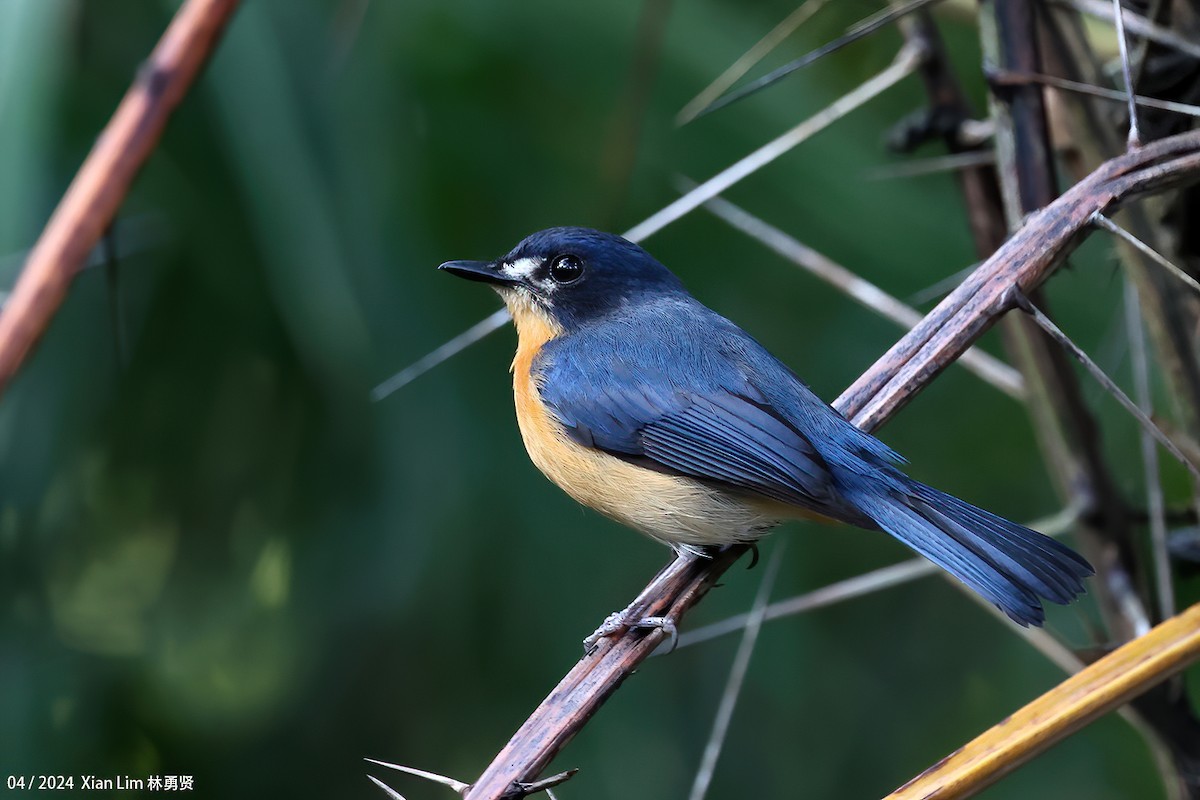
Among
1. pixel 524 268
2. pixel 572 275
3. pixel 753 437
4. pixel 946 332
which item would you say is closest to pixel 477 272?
pixel 524 268

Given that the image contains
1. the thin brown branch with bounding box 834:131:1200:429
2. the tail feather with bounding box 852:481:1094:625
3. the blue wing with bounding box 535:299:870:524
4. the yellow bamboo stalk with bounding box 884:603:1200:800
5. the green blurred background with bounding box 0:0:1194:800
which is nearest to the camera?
the yellow bamboo stalk with bounding box 884:603:1200:800

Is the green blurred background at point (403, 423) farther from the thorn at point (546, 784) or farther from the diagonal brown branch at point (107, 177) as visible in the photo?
the thorn at point (546, 784)

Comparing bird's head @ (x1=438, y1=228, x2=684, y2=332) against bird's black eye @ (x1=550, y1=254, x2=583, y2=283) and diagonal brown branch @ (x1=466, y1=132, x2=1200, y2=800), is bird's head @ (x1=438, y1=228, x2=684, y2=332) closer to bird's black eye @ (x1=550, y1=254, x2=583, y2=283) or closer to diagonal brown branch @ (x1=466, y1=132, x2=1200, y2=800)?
bird's black eye @ (x1=550, y1=254, x2=583, y2=283)

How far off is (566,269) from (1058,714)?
71.1 inches

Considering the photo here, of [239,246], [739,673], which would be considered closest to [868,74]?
[239,246]

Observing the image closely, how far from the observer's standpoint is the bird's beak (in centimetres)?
291

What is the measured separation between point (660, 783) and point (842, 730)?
26.8 inches

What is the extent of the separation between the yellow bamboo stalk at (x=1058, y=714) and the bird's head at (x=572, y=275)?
1.65 metres

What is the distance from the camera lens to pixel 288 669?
342cm

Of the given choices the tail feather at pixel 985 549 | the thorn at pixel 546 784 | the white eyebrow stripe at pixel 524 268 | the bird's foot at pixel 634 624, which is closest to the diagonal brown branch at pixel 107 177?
the thorn at pixel 546 784

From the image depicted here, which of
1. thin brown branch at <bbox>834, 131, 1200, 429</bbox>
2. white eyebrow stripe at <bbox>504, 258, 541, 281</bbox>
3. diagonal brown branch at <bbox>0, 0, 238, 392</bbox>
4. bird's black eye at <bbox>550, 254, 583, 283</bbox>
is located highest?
thin brown branch at <bbox>834, 131, 1200, 429</bbox>

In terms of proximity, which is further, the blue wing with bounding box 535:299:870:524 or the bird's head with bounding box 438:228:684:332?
the bird's head with bounding box 438:228:684:332

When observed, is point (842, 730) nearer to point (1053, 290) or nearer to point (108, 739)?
point (1053, 290)

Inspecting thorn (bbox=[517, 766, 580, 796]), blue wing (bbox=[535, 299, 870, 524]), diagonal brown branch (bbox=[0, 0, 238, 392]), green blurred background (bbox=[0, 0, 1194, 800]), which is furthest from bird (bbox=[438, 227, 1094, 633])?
diagonal brown branch (bbox=[0, 0, 238, 392])
